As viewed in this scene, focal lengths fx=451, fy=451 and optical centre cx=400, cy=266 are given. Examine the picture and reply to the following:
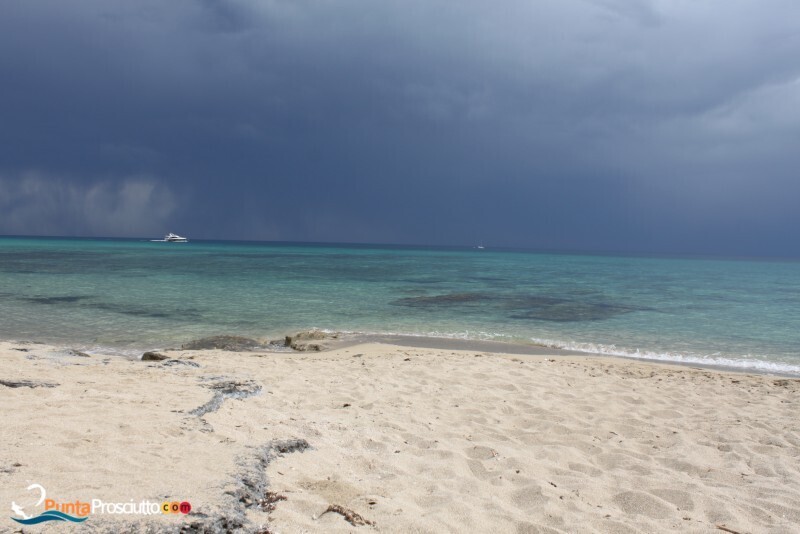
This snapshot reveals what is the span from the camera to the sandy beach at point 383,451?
345 centimetres

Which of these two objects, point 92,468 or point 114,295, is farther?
point 114,295

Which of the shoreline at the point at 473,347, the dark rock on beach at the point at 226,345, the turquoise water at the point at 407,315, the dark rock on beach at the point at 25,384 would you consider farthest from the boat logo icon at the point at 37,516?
the turquoise water at the point at 407,315

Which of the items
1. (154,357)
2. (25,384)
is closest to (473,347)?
(154,357)

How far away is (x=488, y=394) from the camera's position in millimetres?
7930

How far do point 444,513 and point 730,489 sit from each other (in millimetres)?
3166

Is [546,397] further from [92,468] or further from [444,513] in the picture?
[92,468]

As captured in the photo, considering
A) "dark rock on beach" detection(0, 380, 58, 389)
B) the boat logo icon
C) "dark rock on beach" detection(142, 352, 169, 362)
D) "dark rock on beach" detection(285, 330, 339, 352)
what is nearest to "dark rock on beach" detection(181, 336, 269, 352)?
"dark rock on beach" detection(285, 330, 339, 352)

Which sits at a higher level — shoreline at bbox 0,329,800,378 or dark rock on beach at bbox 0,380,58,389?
dark rock on beach at bbox 0,380,58,389

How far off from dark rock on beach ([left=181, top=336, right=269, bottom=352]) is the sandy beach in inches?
149

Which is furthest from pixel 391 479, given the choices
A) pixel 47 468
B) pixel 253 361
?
pixel 253 361

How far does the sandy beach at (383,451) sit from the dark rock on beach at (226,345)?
377 cm

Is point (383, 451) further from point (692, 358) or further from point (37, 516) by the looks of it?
point (692, 358)

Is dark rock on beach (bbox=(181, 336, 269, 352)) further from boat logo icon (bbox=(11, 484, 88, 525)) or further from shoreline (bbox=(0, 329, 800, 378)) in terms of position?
boat logo icon (bbox=(11, 484, 88, 525))

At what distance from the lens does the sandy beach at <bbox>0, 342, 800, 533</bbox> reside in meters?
3.45
